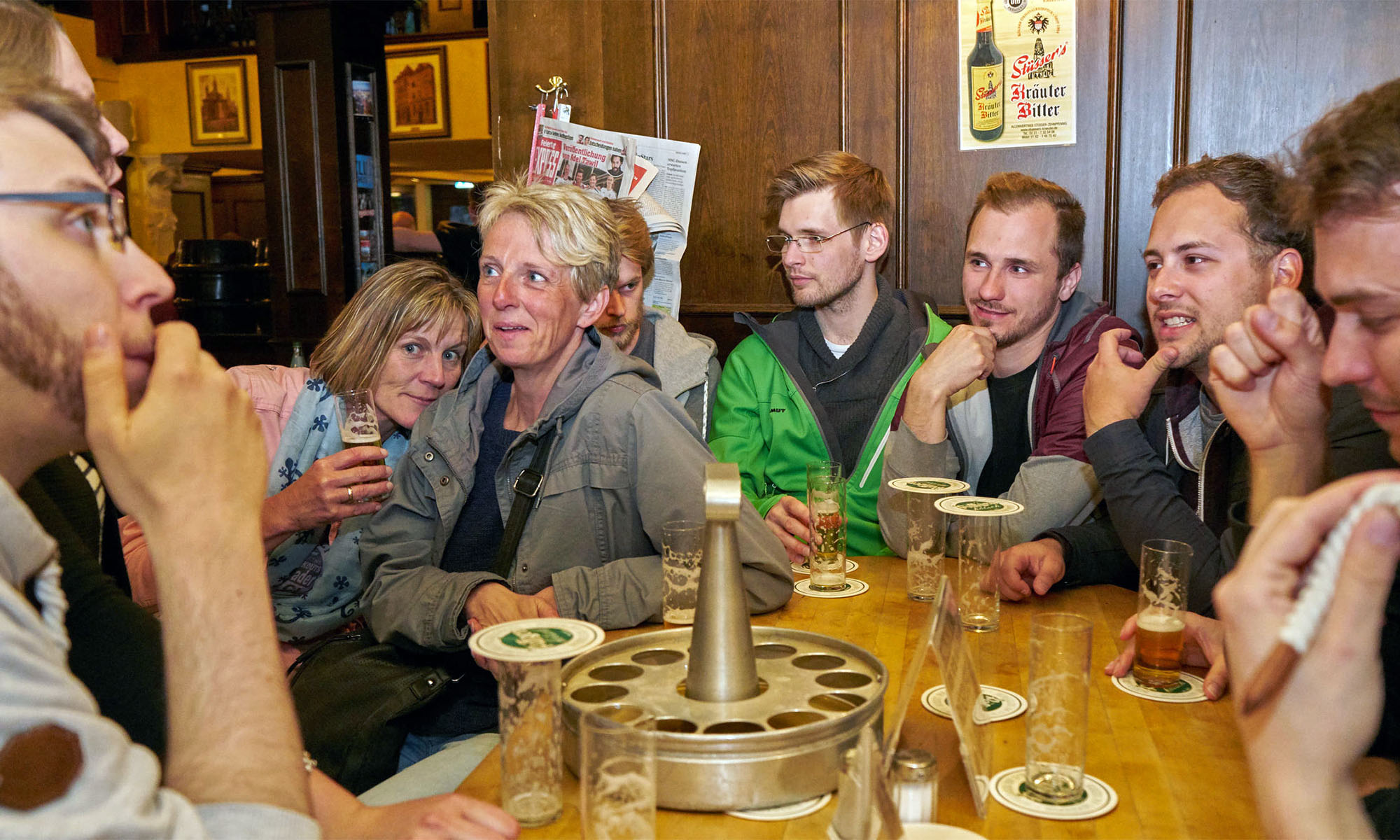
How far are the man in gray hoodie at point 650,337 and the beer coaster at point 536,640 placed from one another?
1953 mm

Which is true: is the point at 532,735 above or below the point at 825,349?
below

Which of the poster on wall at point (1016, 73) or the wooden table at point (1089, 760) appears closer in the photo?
the wooden table at point (1089, 760)

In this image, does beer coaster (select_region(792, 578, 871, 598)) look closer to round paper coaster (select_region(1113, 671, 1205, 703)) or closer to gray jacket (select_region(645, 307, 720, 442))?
round paper coaster (select_region(1113, 671, 1205, 703))

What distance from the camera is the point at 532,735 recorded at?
3.90 feet

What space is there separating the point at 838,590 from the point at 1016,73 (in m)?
2.16

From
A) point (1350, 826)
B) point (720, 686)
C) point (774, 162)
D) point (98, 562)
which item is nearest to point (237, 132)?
point (774, 162)

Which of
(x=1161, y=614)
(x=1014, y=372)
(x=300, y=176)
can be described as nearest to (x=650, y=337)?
(x=1014, y=372)

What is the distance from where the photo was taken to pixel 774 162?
3.76 metres

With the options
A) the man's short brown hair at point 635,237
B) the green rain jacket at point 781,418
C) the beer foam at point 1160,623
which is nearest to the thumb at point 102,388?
the beer foam at point 1160,623

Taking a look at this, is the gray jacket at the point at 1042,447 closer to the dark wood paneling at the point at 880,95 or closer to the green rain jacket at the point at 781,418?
the green rain jacket at the point at 781,418

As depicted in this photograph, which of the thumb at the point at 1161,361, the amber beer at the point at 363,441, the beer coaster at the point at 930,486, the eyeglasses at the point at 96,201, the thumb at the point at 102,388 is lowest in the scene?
the beer coaster at the point at 930,486

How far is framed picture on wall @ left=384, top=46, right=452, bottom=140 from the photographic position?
8.64 metres

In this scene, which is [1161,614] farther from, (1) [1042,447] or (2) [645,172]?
(2) [645,172]

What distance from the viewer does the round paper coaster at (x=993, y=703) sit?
55.9 inches
